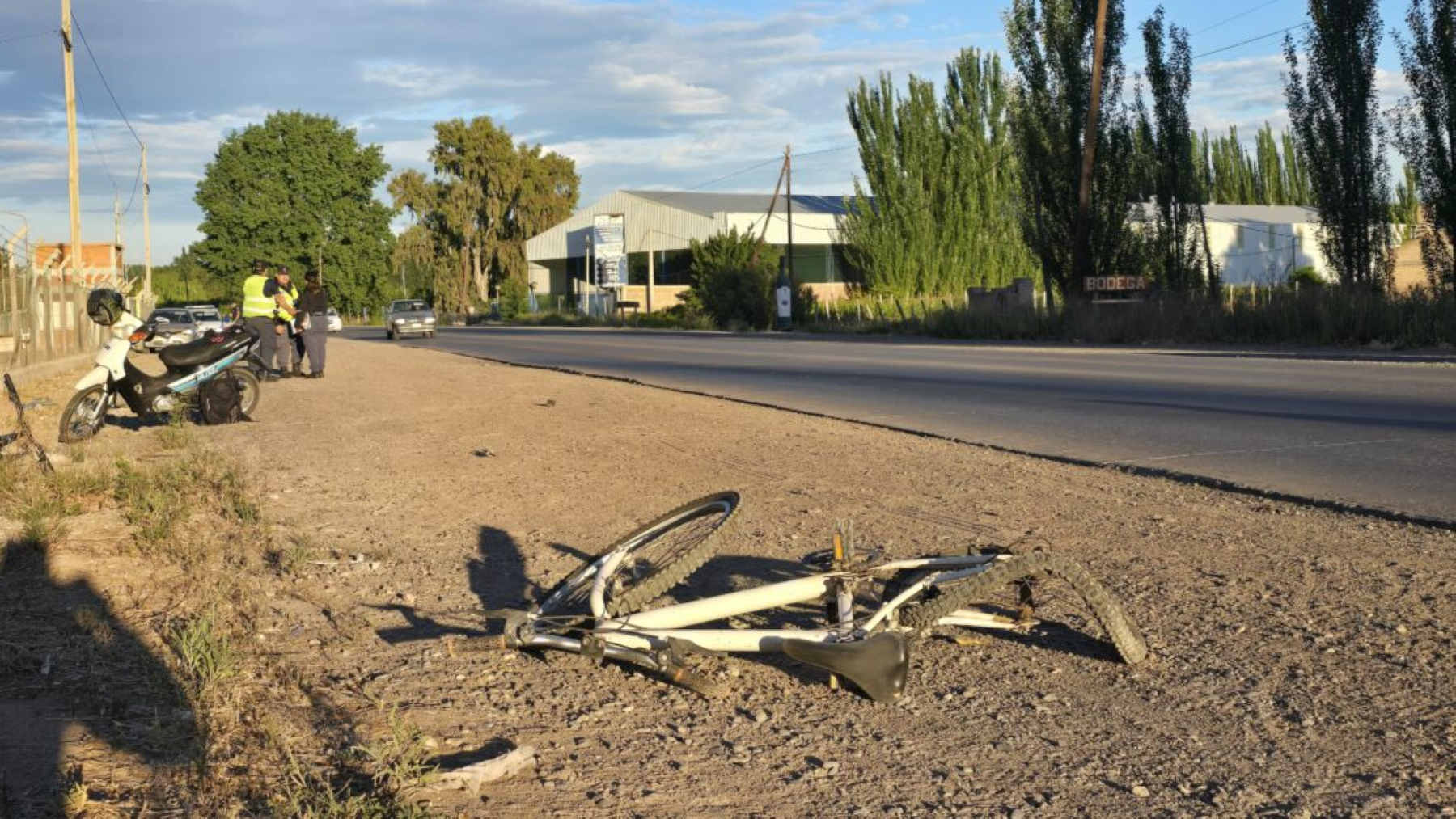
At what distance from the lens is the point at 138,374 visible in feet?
45.2

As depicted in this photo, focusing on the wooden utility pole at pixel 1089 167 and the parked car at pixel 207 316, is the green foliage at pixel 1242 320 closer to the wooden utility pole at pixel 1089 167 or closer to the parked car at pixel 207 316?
the wooden utility pole at pixel 1089 167

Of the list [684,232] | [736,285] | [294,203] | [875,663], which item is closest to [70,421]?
[875,663]

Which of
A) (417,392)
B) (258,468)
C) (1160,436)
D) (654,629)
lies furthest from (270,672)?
(417,392)

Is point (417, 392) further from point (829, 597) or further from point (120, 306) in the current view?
point (829, 597)

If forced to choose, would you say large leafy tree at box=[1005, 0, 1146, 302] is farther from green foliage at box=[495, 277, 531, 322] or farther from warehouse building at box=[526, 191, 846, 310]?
green foliage at box=[495, 277, 531, 322]

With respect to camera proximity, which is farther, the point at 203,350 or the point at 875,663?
the point at 203,350

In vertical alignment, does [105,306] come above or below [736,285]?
below

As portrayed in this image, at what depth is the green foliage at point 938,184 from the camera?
5794 centimetres

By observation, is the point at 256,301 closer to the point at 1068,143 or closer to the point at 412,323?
the point at 1068,143

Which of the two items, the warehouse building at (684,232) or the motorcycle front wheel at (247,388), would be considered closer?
the motorcycle front wheel at (247,388)

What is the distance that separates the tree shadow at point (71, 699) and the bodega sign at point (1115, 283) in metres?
31.4

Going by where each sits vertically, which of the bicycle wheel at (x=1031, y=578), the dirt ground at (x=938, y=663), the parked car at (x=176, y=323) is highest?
the parked car at (x=176, y=323)

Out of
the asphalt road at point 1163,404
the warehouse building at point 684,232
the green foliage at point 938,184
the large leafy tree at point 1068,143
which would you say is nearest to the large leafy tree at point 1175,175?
the large leafy tree at point 1068,143

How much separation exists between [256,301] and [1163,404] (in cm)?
1202
